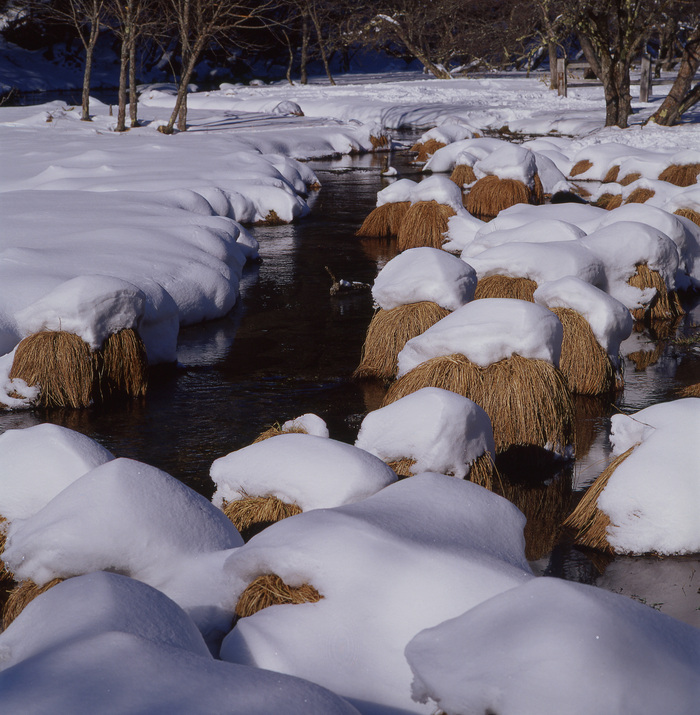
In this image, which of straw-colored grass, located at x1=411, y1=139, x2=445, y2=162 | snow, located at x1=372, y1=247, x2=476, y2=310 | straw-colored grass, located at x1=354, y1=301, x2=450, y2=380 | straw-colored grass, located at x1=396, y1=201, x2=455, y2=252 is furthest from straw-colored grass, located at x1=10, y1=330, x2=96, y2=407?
straw-colored grass, located at x1=411, y1=139, x2=445, y2=162

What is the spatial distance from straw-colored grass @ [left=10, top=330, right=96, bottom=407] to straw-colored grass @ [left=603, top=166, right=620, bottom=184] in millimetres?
11296

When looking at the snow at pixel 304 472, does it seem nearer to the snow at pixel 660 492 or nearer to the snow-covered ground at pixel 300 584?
the snow-covered ground at pixel 300 584

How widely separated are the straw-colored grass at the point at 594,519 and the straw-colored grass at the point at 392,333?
7.90 feet

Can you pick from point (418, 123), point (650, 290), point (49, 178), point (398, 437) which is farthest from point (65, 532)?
point (418, 123)

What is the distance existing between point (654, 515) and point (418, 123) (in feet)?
78.5

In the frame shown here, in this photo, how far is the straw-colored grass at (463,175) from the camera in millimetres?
15352

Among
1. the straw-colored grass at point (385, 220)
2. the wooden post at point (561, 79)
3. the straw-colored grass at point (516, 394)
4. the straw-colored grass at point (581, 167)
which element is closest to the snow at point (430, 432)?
the straw-colored grass at point (516, 394)

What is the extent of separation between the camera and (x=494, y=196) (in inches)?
527

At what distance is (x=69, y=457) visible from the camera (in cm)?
368

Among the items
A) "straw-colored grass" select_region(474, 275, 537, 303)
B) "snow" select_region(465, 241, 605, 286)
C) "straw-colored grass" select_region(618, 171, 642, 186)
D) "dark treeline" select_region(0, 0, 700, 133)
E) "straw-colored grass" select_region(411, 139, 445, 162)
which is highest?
"dark treeline" select_region(0, 0, 700, 133)

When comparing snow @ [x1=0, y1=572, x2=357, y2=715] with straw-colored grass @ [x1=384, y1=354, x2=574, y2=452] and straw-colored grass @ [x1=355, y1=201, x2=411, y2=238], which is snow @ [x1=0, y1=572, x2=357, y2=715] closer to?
straw-colored grass @ [x1=384, y1=354, x2=574, y2=452]

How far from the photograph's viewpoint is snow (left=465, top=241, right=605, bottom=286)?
7297 millimetres

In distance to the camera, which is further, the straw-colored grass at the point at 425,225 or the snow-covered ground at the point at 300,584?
the straw-colored grass at the point at 425,225

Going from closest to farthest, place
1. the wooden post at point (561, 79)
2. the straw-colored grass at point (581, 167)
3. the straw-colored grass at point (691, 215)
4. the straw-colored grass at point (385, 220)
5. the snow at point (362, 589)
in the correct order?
the snow at point (362, 589) < the straw-colored grass at point (691, 215) < the straw-colored grass at point (385, 220) < the straw-colored grass at point (581, 167) < the wooden post at point (561, 79)
